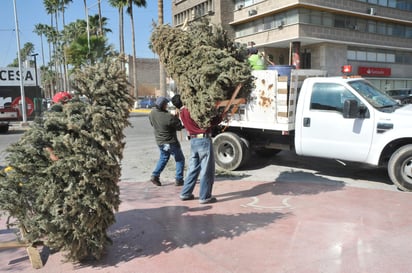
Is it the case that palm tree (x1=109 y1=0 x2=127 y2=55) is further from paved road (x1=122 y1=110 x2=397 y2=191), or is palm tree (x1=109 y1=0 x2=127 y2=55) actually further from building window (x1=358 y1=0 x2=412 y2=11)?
paved road (x1=122 y1=110 x2=397 y2=191)

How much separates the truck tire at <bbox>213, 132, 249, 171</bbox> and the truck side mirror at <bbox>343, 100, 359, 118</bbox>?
2277 millimetres

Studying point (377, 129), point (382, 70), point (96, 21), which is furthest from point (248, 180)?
point (96, 21)

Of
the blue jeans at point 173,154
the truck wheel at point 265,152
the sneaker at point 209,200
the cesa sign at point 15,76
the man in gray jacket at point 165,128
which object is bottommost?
the sneaker at point 209,200

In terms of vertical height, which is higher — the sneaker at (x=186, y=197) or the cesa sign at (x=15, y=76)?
the cesa sign at (x=15, y=76)

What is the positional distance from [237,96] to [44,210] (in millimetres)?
3250

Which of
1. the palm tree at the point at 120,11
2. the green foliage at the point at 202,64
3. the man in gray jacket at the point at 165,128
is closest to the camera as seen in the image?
the green foliage at the point at 202,64

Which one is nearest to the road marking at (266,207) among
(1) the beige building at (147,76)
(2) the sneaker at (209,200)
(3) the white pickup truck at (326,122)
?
(2) the sneaker at (209,200)

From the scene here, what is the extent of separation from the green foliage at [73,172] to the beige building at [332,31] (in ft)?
101

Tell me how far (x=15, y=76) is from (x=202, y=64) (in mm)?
17997

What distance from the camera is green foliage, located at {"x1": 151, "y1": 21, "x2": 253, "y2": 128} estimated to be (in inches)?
207

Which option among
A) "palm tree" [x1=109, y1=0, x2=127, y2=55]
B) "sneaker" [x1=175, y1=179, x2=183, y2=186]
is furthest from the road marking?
"palm tree" [x1=109, y1=0, x2=127, y2=55]

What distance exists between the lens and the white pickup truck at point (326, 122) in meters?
6.39

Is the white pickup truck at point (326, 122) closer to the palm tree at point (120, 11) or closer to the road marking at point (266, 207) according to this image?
the road marking at point (266, 207)

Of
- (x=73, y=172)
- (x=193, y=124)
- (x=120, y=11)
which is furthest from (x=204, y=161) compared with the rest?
(x=120, y=11)
